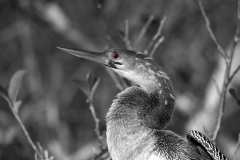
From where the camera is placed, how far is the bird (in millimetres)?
2920

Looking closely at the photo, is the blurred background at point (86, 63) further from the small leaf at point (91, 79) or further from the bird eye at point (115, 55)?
the small leaf at point (91, 79)

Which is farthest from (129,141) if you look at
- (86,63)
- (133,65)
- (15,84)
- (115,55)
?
(86,63)

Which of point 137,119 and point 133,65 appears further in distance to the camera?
point 133,65

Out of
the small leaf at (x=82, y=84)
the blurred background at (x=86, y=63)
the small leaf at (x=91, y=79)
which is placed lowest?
the blurred background at (x=86, y=63)

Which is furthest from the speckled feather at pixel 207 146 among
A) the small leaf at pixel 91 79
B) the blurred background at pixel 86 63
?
the blurred background at pixel 86 63

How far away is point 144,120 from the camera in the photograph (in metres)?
3.10

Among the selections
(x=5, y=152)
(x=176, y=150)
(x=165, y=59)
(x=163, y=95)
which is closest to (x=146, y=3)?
(x=165, y=59)

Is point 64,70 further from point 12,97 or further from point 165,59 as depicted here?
point 12,97

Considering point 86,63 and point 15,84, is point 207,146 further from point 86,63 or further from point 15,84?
point 86,63

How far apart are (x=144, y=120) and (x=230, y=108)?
366cm

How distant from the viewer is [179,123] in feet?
23.0

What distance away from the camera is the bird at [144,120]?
292 centimetres

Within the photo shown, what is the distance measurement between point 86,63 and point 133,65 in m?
4.36

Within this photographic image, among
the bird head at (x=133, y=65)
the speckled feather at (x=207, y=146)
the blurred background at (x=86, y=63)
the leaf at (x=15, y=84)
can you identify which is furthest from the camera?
the blurred background at (x=86, y=63)
